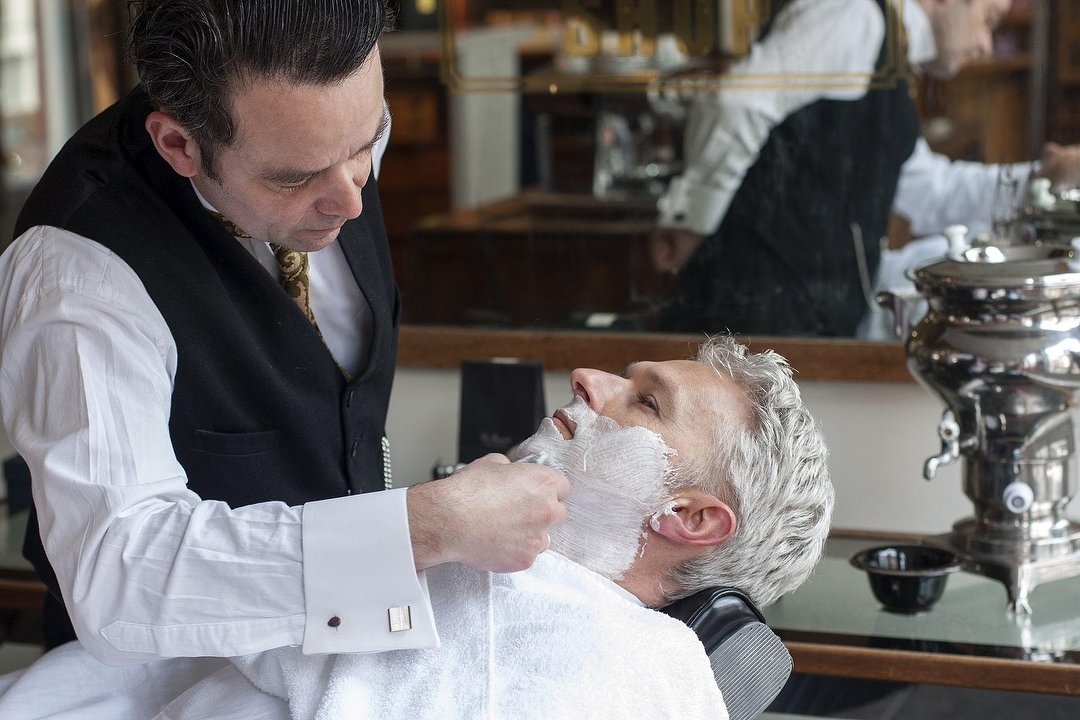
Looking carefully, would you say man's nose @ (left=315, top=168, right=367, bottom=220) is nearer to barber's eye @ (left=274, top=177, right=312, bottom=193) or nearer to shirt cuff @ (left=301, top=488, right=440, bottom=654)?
barber's eye @ (left=274, top=177, right=312, bottom=193)

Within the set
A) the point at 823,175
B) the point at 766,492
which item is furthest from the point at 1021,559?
the point at 823,175

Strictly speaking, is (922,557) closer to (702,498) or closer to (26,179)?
(702,498)

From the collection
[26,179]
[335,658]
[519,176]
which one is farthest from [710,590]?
[26,179]

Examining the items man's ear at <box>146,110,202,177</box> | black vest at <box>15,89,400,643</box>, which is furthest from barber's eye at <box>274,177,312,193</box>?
black vest at <box>15,89,400,643</box>

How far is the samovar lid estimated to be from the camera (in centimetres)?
183

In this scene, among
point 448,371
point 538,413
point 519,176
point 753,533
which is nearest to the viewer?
point 753,533

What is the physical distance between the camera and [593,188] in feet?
11.6

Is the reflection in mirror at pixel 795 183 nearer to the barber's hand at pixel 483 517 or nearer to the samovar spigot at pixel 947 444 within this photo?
the samovar spigot at pixel 947 444

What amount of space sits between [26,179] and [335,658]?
14.0 feet

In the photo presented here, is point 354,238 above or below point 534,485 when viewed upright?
above

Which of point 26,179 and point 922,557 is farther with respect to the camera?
point 26,179

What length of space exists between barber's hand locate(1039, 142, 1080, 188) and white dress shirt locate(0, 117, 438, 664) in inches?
68.3

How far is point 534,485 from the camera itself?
1307 mm

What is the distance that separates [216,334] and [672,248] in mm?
1463
